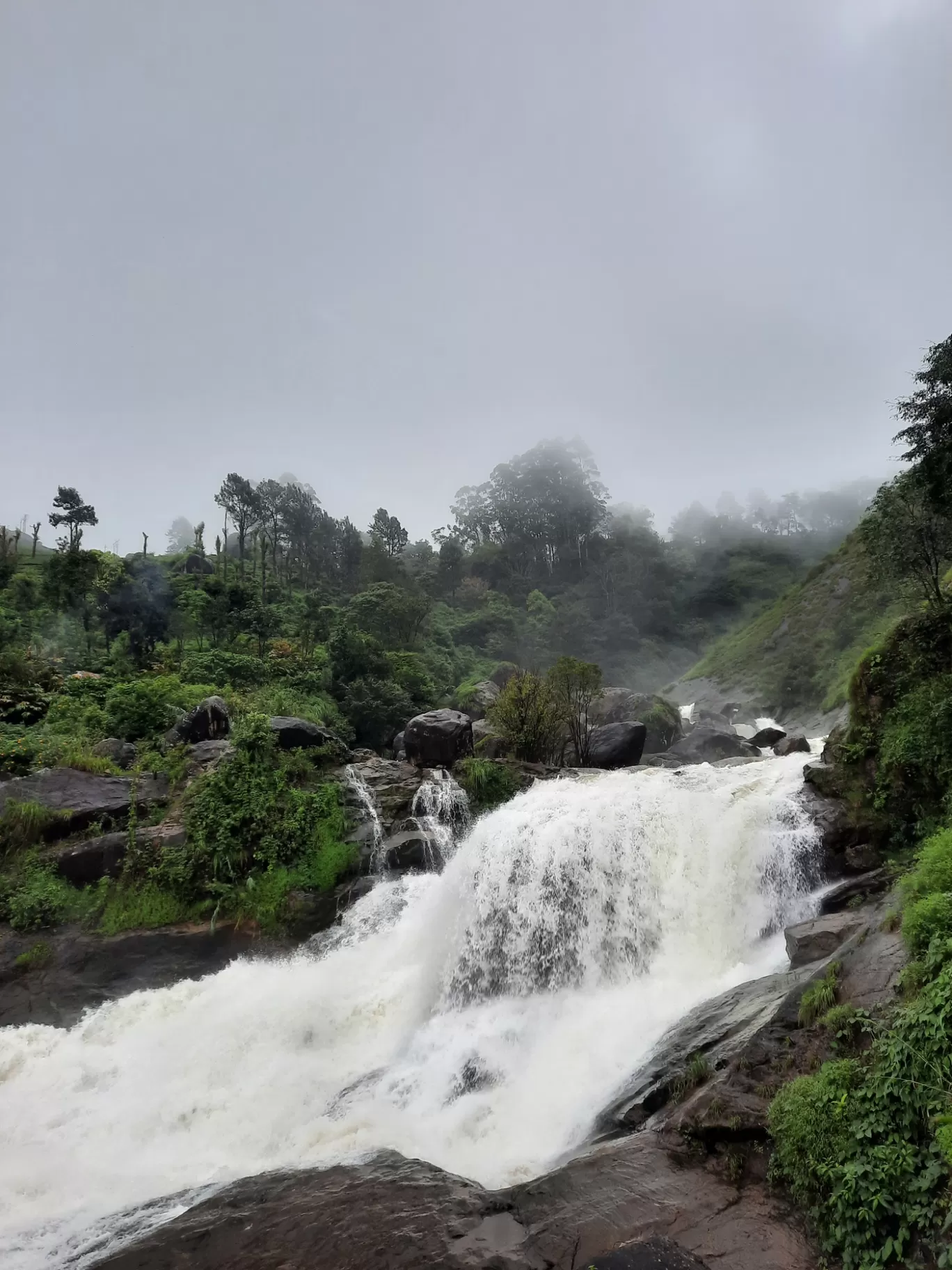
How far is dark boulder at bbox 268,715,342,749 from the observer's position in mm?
17109

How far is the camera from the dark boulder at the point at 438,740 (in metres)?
20.3

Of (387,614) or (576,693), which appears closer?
(576,693)

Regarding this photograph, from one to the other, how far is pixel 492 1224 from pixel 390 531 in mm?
58203

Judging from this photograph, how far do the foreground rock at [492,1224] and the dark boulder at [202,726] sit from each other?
12425mm

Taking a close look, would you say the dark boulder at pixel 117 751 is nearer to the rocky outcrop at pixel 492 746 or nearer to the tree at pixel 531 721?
the rocky outcrop at pixel 492 746

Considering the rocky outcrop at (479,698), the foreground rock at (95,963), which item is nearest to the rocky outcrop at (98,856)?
the foreground rock at (95,963)

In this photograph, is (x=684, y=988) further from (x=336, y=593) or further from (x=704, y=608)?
(x=704, y=608)

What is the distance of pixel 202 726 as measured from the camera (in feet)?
57.7

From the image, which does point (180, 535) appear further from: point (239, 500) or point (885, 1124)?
point (885, 1124)

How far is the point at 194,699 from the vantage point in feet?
65.6

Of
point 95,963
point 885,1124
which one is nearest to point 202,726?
point 95,963

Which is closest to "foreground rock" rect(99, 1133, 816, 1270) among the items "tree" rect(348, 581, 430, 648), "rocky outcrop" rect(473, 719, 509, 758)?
"rocky outcrop" rect(473, 719, 509, 758)

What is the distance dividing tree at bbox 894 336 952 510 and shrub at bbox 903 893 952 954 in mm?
10932

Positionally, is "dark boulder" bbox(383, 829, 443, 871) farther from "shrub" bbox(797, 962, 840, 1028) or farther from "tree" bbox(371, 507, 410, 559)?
"tree" bbox(371, 507, 410, 559)
